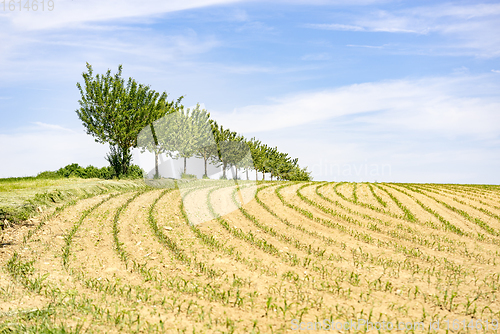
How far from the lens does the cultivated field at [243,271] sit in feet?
19.7

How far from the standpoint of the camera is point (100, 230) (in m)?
12.2

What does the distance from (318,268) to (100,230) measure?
809 centimetres

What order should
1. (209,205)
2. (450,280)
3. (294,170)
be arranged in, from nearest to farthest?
(450,280) → (209,205) → (294,170)

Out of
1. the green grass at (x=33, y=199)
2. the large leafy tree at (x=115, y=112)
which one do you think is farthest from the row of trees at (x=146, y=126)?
the green grass at (x=33, y=199)

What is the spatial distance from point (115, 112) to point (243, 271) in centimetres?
2980

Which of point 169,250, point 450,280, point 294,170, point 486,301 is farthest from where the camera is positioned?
point 294,170

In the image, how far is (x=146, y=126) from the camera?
123 ft

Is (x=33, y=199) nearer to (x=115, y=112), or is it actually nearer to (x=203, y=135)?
(x=115, y=112)

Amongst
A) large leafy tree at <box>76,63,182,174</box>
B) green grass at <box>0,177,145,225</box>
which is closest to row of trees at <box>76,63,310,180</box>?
large leafy tree at <box>76,63,182,174</box>

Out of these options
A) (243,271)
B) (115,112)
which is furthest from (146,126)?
(243,271)

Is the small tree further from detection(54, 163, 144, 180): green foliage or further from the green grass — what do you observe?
the green grass

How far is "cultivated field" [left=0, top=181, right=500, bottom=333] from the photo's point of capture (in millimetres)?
6020

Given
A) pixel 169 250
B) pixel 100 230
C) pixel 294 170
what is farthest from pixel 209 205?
pixel 294 170

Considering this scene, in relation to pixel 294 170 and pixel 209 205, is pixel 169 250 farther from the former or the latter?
pixel 294 170
